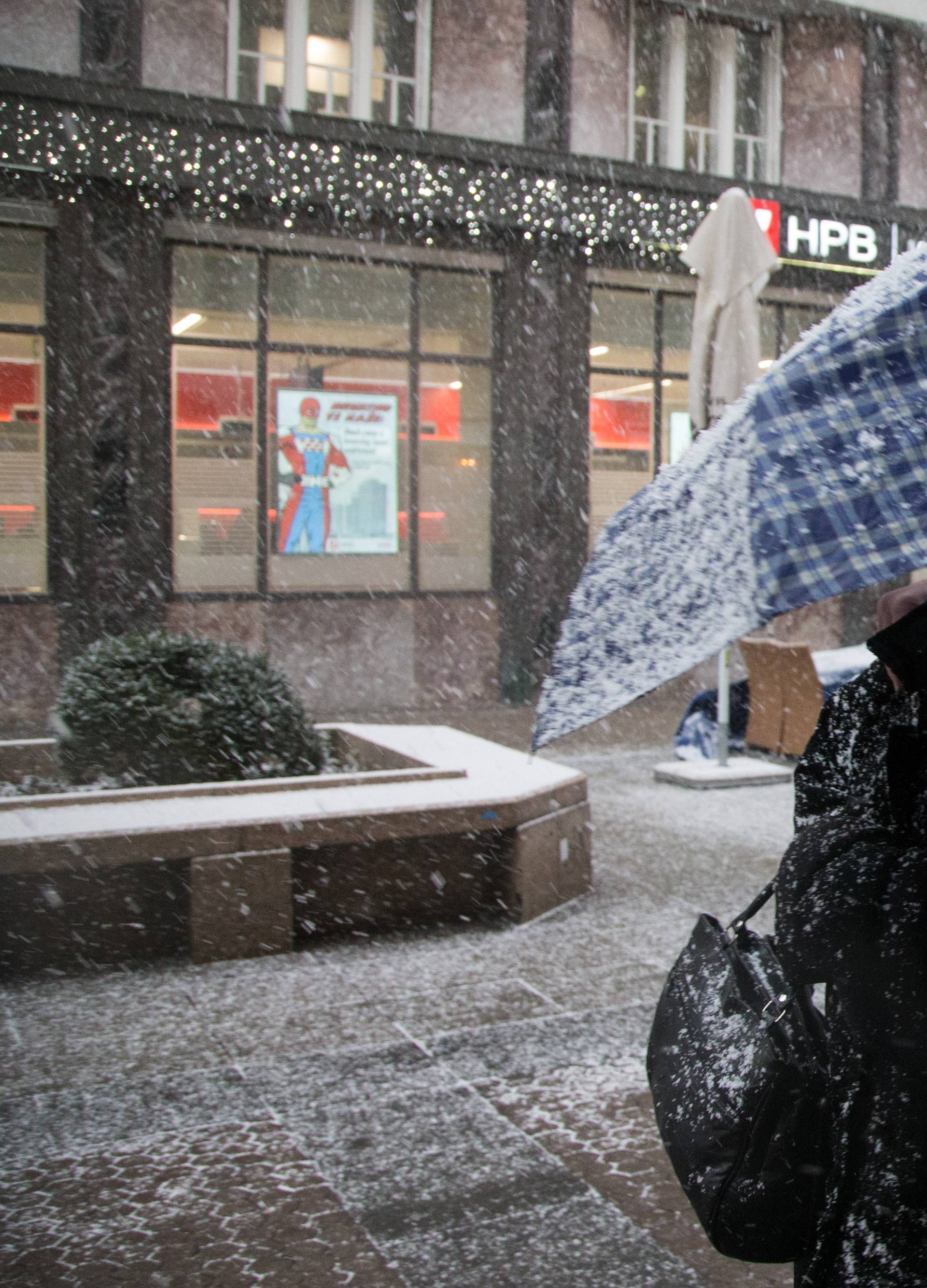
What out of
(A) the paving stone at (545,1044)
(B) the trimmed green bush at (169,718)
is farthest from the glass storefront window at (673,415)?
(A) the paving stone at (545,1044)

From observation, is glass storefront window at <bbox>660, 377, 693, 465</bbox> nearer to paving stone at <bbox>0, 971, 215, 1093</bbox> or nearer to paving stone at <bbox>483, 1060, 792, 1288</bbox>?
paving stone at <bbox>0, 971, 215, 1093</bbox>

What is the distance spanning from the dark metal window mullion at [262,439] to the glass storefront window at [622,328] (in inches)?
152

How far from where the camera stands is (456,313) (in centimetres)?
1437

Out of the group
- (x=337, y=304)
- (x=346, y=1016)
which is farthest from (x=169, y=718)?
(x=337, y=304)

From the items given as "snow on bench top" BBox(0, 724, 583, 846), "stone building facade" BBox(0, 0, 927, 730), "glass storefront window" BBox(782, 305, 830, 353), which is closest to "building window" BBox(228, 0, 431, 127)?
"stone building facade" BBox(0, 0, 927, 730)

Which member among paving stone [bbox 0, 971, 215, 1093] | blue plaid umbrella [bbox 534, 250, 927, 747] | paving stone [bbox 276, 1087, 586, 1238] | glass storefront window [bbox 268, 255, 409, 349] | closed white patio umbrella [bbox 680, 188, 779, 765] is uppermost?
glass storefront window [bbox 268, 255, 409, 349]

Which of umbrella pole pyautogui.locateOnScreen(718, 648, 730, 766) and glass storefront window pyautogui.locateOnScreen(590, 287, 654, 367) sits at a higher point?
glass storefront window pyautogui.locateOnScreen(590, 287, 654, 367)

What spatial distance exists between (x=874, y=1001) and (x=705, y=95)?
16164mm

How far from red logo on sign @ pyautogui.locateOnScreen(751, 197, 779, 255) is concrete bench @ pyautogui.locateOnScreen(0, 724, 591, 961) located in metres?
11.0

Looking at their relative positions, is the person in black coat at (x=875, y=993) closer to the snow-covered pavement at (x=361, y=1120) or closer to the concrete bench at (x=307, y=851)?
the snow-covered pavement at (x=361, y=1120)

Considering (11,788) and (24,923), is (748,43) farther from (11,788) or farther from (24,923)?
(24,923)

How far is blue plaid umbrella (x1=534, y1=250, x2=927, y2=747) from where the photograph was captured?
58.9 inches

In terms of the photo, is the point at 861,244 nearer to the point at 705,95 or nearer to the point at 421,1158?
the point at 705,95

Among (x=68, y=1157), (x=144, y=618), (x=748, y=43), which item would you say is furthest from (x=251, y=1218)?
(x=748, y=43)
